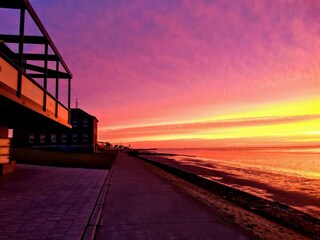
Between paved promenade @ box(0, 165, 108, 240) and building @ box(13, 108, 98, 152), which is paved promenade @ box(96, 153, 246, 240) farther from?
building @ box(13, 108, 98, 152)

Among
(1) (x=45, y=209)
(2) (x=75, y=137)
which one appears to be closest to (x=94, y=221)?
(1) (x=45, y=209)

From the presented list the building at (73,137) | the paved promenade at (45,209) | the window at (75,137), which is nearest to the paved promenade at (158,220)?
the paved promenade at (45,209)

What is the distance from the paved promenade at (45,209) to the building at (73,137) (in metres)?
48.5

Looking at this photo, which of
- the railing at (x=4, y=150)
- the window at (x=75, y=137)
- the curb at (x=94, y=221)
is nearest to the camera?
the curb at (x=94, y=221)

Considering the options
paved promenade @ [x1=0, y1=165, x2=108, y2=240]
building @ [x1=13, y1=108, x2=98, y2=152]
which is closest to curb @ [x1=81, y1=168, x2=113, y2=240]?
paved promenade @ [x1=0, y1=165, x2=108, y2=240]

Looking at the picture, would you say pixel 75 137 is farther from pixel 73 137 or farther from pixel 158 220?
pixel 158 220

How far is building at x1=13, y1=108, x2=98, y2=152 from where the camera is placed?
58.5 m

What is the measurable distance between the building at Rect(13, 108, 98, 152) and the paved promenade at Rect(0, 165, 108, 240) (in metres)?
48.5

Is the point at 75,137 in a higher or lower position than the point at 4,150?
higher

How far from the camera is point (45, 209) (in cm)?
754

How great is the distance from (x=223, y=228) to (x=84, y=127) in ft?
187

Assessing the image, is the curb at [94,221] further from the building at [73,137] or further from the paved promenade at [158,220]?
the building at [73,137]

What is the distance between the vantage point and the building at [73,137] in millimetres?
58469

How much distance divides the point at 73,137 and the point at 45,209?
54578 millimetres
